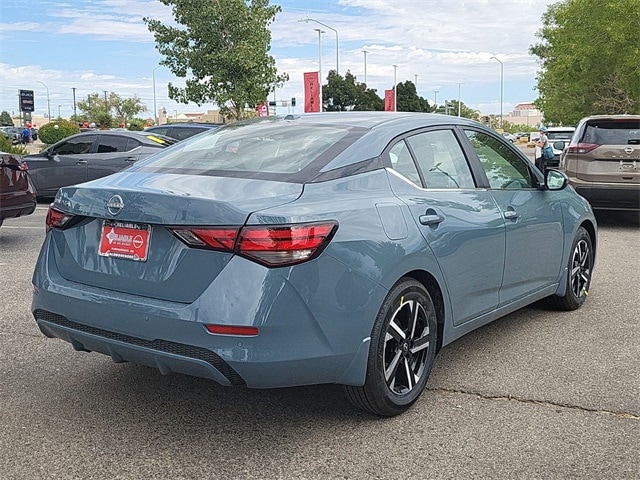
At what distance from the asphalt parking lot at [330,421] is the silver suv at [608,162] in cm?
587

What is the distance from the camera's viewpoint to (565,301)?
5.71m

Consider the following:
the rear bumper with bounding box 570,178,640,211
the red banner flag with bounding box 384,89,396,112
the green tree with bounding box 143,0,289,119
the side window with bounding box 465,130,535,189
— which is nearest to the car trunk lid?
the side window with bounding box 465,130,535,189

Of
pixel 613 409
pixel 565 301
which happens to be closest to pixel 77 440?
pixel 613 409

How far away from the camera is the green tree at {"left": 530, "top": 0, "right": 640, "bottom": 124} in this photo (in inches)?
1291

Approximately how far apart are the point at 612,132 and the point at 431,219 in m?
7.74

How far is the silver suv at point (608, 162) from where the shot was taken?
10.3 metres

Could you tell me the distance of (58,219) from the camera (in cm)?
366

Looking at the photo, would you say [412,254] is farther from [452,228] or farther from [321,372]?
[321,372]

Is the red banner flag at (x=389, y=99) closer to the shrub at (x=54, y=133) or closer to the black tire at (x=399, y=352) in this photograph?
the shrub at (x=54, y=133)

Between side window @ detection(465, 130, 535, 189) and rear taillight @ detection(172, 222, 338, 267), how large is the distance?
1953 millimetres

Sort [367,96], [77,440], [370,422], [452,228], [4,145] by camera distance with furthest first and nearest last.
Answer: [367,96]
[4,145]
[452,228]
[370,422]
[77,440]

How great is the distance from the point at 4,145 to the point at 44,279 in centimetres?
1707

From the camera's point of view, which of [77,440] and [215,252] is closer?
[215,252]

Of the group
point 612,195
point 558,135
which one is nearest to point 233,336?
point 612,195
